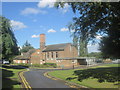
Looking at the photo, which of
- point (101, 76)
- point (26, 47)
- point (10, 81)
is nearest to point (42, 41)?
point (101, 76)

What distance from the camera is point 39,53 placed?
2534 inches

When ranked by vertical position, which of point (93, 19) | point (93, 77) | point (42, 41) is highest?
point (42, 41)

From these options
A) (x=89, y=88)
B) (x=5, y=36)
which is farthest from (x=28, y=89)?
(x=5, y=36)

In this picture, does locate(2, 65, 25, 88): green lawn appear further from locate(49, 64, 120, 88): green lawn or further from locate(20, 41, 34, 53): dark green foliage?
locate(20, 41, 34, 53): dark green foliage

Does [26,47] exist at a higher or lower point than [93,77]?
higher

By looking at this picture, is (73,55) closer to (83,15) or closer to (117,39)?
(117,39)

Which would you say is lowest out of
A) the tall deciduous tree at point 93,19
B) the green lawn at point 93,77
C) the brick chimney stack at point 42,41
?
the green lawn at point 93,77

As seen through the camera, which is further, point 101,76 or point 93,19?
point 101,76

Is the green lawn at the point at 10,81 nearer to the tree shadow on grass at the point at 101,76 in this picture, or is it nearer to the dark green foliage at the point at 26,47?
the tree shadow on grass at the point at 101,76

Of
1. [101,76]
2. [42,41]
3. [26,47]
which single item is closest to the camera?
[101,76]

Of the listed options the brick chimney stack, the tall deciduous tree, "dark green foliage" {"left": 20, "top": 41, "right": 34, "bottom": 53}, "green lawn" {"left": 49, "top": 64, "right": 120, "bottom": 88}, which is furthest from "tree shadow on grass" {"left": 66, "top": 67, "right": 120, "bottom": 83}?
"dark green foliage" {"left": 20, "top": 41, "right": 34, "bottom": 53}

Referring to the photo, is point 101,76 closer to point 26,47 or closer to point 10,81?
point 10,81

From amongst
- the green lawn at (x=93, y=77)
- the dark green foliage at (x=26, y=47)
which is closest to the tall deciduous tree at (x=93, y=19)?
the green lawn at (x=93, y=77)

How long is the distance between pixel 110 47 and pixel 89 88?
13106 millimetres
